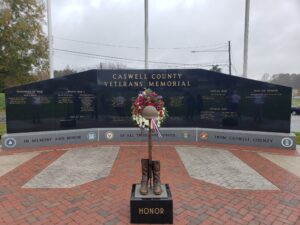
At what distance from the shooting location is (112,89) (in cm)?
899

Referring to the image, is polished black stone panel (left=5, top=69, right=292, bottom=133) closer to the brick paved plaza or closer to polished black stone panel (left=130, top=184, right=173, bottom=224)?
the brick paved plaza

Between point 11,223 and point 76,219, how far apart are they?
966mm

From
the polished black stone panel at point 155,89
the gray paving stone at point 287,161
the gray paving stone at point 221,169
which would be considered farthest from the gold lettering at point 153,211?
the polished black stone panel at point 155,89

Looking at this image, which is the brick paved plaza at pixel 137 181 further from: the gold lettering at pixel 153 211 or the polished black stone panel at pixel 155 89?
the polished black stone panel at pixel 155 89

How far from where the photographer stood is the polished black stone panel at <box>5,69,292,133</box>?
818cm

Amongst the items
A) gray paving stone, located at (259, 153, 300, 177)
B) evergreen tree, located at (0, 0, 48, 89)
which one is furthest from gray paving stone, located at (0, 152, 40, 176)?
evergreen tree, located at (0, 0, 48, 89)

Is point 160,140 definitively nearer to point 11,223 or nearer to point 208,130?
point 208,130

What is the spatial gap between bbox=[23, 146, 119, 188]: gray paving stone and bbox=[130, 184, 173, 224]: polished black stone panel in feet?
6.60

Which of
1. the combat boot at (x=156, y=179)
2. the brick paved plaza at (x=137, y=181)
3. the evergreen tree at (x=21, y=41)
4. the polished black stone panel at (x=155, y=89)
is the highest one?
the evergreen tree at (x=21, y=41)

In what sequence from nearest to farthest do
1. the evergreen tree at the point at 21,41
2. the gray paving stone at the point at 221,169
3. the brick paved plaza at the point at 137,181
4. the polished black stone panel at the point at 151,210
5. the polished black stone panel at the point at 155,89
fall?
the polished black stone panel at the point at 151,210
the brick paved plaza at the point at 137,181
the gray paving stone at the point at 221,169
the polished black stone panel at the point at 155,89
the evergreen tree at the point at 21,41

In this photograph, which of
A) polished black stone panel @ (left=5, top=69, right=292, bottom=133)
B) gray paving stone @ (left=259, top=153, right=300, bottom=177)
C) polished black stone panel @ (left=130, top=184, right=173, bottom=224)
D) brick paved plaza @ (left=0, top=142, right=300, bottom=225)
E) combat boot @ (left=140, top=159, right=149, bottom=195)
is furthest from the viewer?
polished black stone panel @ (left=5, top=69, right=292, bottom=133)

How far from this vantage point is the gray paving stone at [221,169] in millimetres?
5003

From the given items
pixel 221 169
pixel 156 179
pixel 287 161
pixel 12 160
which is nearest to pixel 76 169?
pixel 12 160

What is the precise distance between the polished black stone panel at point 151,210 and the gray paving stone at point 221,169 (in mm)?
1924
